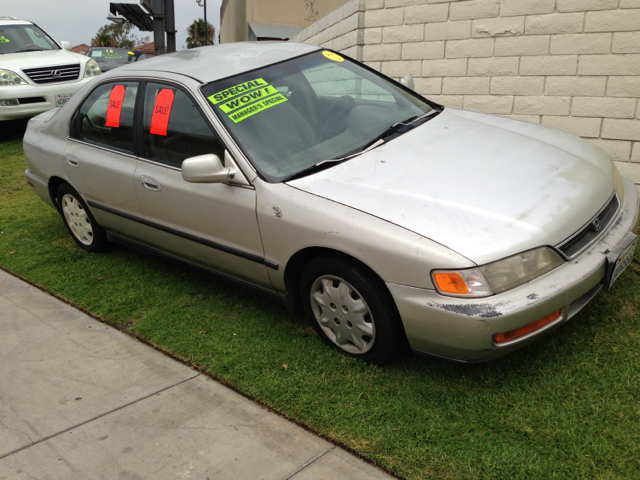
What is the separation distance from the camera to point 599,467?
2.35 meters

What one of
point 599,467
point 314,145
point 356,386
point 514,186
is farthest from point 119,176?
point 599,467

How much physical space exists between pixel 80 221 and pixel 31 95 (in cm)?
624

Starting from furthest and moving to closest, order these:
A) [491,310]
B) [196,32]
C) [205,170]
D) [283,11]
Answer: [196,32], [283,11], [205,170], [491,310]

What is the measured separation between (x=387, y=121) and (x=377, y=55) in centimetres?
364

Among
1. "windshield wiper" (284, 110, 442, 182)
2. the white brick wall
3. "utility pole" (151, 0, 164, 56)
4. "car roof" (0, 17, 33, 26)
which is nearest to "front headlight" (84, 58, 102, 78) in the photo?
"car roof" (0, 17, 33, 26)

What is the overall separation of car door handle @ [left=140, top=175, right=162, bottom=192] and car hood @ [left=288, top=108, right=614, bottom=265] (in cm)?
112

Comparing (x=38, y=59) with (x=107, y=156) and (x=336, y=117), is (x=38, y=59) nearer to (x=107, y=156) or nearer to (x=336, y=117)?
(x=107, y=156)

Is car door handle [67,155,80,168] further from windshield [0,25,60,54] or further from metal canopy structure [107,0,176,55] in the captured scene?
windshield [0,25,60,54]

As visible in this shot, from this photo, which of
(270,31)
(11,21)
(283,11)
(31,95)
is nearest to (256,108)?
(31,95)

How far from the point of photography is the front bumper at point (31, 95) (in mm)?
9875

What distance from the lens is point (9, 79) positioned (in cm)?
994

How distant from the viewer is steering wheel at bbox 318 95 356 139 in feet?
11.7

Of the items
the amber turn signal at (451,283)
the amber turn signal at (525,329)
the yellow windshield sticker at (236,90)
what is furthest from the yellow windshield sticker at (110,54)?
the amber turn signal at (525,329)

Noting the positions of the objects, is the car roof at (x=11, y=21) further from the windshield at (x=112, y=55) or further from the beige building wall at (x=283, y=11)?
the beige building wall at (x=283, y=11)
